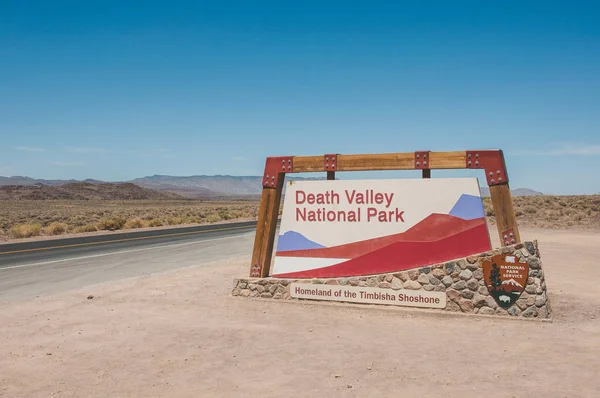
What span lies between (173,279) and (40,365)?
6.54 meters

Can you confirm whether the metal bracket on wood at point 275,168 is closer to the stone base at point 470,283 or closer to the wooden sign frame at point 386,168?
the wooden sign frame at point 386,168

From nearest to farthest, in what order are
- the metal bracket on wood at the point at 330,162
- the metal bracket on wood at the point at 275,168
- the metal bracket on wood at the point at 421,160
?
1. the metal bracket on wood at the point at 421,160
2. the metal bracket on wood at the point at 330,162
3. the metal bracket on wood at the point at 275,168

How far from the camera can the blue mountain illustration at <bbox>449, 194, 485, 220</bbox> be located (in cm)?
913

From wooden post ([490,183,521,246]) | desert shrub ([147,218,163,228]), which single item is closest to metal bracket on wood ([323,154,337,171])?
wooden post ([490,183,521,246])

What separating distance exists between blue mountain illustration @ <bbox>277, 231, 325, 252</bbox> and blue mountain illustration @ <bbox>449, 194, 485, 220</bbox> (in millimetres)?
2616

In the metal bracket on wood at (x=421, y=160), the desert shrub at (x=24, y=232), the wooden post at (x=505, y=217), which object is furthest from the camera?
the desert shrub at (x=24, y=232)

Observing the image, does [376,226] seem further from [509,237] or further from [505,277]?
[505,277]

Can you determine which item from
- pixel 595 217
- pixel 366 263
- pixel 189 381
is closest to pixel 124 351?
pixel 189 381

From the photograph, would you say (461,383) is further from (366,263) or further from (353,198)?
(353,198)

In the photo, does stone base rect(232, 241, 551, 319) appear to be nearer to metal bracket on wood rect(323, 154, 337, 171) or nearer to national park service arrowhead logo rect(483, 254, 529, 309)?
national park service arrowhead logo rect(483, 254, 529, 309)

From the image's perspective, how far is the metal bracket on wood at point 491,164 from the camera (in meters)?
8.95

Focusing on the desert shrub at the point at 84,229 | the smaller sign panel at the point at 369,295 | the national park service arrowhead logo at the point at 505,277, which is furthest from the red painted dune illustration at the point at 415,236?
the desert shrub at the point at 84,229

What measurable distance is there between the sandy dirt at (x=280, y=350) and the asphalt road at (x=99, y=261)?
228 centimetres

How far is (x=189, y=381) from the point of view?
593 cm
